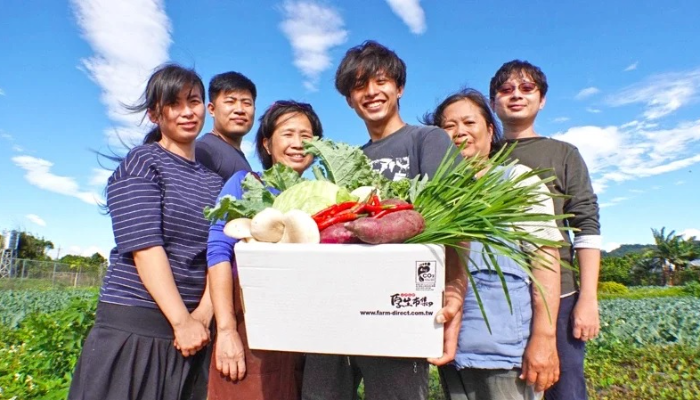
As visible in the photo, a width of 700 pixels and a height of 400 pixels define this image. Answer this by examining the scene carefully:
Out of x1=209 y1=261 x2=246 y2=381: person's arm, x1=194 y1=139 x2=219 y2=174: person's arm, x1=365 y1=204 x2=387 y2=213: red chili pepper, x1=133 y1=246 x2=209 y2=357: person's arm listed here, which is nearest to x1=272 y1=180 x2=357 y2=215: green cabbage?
x1=365 y1=204 x2=387 y2=213: red chili pepper

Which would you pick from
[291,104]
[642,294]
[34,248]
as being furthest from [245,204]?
[34,248]

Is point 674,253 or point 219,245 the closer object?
point 219,245

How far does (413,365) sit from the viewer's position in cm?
186

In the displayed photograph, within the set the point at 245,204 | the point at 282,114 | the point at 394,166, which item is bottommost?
the point at 245,204

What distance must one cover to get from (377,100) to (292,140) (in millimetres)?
518

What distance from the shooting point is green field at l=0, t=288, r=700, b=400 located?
4.55 metres

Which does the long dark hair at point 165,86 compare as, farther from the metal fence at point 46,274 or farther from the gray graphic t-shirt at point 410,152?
the metal fence at point 46,274

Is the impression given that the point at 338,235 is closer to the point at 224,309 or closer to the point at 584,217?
the point at 224,309

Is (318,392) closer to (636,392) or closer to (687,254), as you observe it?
(636,392)

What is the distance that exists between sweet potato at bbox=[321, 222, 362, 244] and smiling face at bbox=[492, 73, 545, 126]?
5.95 feet

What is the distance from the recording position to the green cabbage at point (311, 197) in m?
1.61

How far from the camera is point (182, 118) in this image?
2426 mm

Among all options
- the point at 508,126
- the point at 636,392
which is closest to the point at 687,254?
the point at 636,392

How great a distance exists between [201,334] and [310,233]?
3.57 feet
